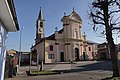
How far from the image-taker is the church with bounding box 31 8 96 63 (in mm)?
40156

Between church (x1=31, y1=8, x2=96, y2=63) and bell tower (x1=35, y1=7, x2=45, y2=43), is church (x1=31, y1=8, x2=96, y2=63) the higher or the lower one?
the lower one

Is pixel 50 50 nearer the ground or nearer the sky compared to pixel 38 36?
nearer the ground

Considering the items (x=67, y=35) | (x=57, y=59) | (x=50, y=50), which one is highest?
(x=67, y=35)

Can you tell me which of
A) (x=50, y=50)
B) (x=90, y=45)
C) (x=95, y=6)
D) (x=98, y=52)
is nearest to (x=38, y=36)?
(x=50, y=50)

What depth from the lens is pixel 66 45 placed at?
4222 centimetres

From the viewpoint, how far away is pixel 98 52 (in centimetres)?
5484

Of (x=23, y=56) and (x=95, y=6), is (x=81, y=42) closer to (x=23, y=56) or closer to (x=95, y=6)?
(x=23, y=56)

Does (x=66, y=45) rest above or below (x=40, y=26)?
below

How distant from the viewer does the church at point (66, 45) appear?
4016 cm

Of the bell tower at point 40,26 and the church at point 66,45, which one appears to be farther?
the bell tower at point 40,26

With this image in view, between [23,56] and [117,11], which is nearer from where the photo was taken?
[117,11]

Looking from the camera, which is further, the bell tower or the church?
the bell tower

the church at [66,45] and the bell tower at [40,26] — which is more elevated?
the bell tower at [40,26]

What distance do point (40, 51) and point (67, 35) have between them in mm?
8924
